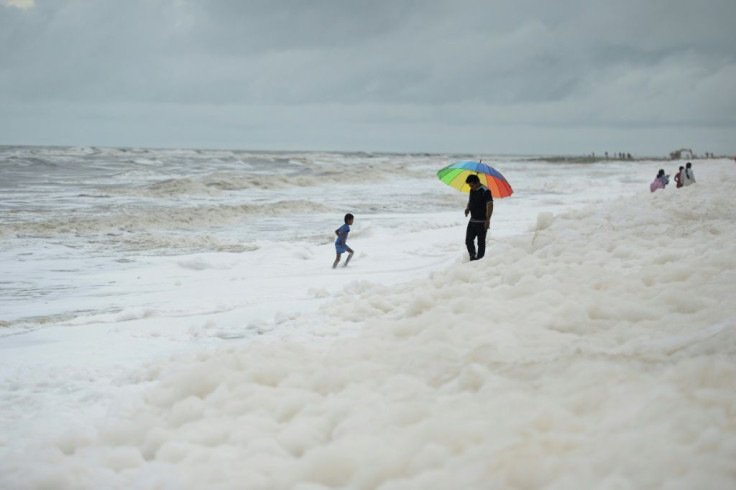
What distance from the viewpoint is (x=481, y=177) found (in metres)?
11.4

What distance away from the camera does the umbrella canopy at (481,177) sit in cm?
1123

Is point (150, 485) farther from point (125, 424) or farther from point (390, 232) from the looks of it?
point (390, 232)

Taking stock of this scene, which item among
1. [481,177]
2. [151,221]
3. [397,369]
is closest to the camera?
[397,369]

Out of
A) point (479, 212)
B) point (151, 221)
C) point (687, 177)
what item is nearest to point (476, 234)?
point (479, 212)

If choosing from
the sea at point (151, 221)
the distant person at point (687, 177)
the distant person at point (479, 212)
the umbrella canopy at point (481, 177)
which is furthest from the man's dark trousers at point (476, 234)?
the distant person at point (687, 177)

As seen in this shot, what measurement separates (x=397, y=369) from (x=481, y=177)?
7110mm

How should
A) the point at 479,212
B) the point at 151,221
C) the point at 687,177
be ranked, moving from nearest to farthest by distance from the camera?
the point at 479,212
the point at 151,221
the point at 687,177

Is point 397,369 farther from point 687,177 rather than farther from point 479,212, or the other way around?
point 687,177

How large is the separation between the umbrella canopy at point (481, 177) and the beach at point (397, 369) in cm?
115

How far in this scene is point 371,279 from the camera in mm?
9930

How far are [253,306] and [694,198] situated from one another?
9514 millimetres

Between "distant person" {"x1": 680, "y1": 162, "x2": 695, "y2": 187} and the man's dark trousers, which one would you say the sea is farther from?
"distant person" {"x1": 680, "y1": 162, "x2": 695, "y2": 187}

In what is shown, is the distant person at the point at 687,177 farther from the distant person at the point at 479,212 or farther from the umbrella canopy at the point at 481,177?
the distant person at the point at 479,212

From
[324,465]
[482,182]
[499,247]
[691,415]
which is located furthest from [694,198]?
[324,465]
